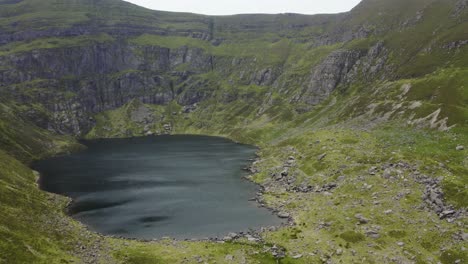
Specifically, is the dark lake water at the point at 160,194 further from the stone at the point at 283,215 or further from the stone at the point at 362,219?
the stone at the point at 362,219

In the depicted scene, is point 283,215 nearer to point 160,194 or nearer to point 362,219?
point 362,219

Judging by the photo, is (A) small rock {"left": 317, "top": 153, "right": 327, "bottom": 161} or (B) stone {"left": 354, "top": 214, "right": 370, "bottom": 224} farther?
(A) small rock {"left": 317, "top": 153, "right": 327, "bottom": 161}

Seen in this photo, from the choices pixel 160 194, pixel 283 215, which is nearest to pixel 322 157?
pixel 283 215

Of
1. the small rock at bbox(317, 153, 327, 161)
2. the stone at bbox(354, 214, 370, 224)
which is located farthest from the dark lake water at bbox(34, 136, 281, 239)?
the small rock at bbox(317, 153, 327, 161)

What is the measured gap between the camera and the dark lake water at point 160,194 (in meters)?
96.9

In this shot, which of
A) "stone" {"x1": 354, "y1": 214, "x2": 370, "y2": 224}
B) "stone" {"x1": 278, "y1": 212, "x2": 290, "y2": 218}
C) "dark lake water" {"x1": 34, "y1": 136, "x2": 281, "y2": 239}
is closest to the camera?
"stone" {"x1": 354, "y1": 214, "x2": 370, "y2": 224}

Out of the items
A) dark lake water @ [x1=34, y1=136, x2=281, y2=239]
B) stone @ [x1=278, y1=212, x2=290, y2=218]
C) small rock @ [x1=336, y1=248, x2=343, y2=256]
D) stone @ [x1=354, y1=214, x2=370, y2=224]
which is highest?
stone @ [x1=354, y1=214, x2=370, y2=224]

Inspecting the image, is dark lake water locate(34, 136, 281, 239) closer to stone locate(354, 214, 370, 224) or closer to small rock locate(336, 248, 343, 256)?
stone locate(354, 214, 370, 224)

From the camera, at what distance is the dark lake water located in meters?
96.9

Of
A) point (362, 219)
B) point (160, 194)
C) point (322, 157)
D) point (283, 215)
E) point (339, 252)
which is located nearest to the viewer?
point (339, 252)

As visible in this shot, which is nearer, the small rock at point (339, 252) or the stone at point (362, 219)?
the small rock at point (339, 252)

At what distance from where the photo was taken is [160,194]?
129250 millimetres

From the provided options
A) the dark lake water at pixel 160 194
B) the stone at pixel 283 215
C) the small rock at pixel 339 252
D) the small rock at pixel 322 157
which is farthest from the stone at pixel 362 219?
the small rock at pixel 322 157

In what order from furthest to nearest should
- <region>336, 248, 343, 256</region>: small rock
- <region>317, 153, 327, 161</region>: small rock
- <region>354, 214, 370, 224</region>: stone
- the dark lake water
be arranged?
<region>317, 153, 327, 161</region>: small rock → the dark lake water → <region>354, 214, 370, 224</region>: stone → <region>336, 248, 343, 256</region>: small rock
